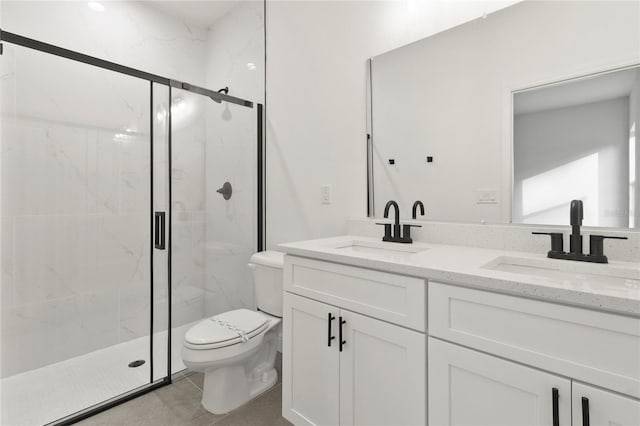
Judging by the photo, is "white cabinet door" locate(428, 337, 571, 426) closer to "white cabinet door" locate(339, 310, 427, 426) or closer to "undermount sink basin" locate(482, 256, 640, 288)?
"white cabinet door" locate(339, 310, 427, 426)

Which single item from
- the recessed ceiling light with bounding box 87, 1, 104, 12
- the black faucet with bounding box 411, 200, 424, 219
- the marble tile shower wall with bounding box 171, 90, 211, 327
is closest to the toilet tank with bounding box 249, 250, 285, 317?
the marble tile shower wall with bounding box 171, 90, 211, 327

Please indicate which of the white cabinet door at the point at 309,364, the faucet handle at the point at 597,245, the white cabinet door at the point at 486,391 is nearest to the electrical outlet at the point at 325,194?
the white cabinet door at the point at 309,364

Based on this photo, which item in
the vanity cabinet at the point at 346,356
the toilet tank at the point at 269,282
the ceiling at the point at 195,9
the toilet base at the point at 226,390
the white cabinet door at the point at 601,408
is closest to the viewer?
the white cabinet door at the point at 601,408

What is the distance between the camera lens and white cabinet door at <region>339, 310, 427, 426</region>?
1.02 meters

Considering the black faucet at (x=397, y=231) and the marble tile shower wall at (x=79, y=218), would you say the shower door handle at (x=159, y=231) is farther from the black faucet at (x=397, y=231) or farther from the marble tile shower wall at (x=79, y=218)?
the black faucet at (x=397, y=231)

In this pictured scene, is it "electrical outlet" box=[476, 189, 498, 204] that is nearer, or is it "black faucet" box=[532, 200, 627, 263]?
"black faucet" box=[532, 200, 627, 263]

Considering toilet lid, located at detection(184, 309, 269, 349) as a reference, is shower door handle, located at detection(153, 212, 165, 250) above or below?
above

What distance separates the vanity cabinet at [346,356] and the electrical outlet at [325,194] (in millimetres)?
633

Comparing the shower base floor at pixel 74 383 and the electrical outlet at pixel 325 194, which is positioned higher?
the electrical outlet at pixel 325 194

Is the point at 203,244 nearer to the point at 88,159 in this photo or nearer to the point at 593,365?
the point at 88,159

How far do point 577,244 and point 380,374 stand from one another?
80 cm

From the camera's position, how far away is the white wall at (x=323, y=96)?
1686 mm

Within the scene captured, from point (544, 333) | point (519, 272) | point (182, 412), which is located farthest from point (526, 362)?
point (182, 412)

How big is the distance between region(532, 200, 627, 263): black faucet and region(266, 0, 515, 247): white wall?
914mm
